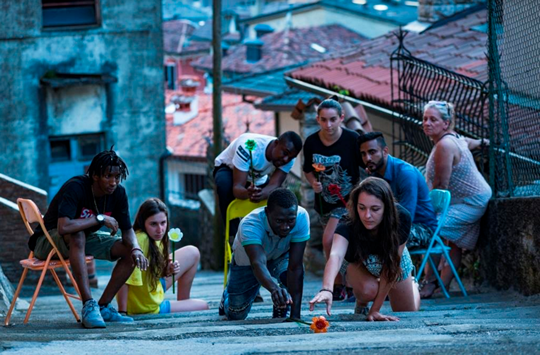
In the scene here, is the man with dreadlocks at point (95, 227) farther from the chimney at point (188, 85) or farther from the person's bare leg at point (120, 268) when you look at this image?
the chimney at point (188, 85)

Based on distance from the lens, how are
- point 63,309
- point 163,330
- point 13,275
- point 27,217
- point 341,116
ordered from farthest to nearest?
point 13,275 → point 63,309 → point 341,116 → point 27,217 → point 163,330

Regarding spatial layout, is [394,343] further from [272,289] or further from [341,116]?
[341,116]

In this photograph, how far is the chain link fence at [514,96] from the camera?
25.7 ft

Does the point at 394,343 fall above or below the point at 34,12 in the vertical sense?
below

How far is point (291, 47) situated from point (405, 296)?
26281mm

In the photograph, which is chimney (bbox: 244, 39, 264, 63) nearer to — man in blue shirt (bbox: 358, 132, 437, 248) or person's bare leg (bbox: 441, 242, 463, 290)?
person's bare leg (bbox: 441, 242, 463, 290)

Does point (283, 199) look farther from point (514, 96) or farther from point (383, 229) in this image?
point (514, 96)

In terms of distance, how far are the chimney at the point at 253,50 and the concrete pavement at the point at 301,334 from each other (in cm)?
2607

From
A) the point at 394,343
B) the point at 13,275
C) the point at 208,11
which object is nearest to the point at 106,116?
the point at 13,275

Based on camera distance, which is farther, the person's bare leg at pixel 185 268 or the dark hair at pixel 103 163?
the person's bare leg at pixel 185 268

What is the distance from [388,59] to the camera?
14.7m

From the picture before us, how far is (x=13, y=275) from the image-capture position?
10633 mm

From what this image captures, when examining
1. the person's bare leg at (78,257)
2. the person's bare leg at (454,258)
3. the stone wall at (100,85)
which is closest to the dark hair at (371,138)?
the person's bare leg at (454,258)

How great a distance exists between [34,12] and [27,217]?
38.6ft
